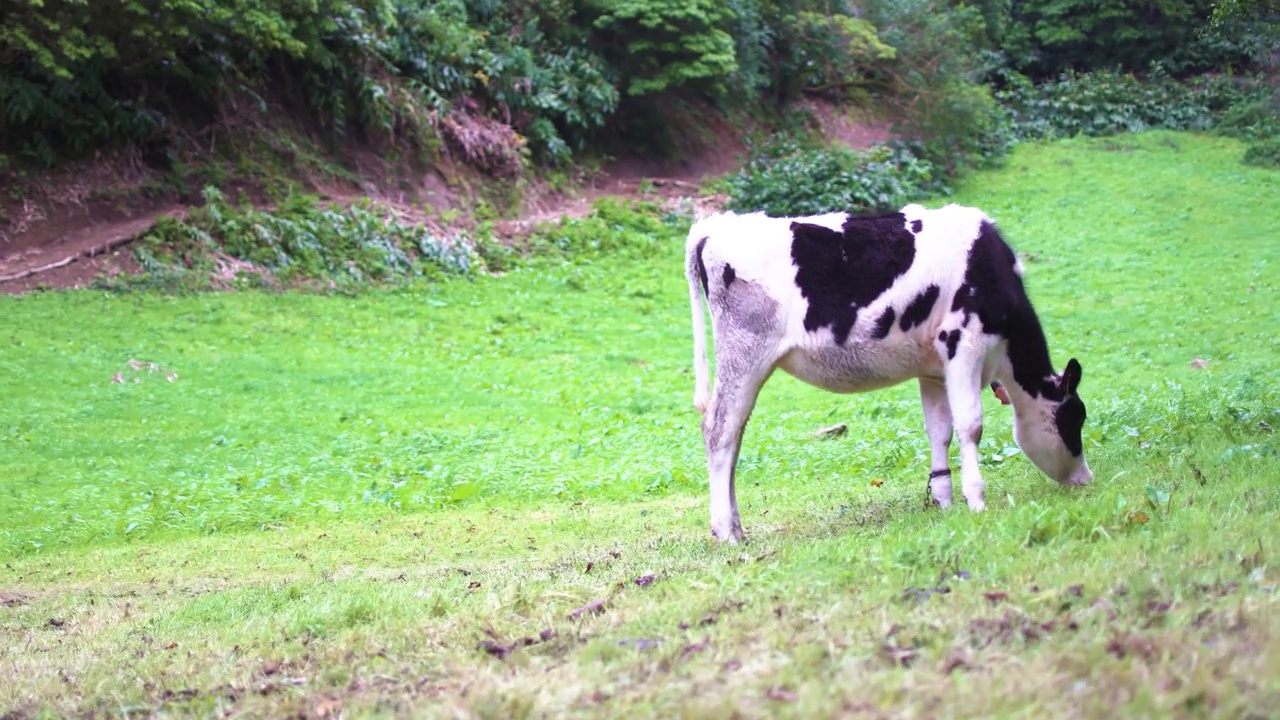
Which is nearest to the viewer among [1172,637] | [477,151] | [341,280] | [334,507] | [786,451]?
[1172,637]

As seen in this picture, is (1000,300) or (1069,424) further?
(1069,424)

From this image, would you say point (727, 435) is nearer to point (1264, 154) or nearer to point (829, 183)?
point (829, 183)

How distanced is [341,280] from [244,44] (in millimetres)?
5613

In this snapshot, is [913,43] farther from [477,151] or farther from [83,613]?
[83,613]

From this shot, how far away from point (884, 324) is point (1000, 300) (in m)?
0.84

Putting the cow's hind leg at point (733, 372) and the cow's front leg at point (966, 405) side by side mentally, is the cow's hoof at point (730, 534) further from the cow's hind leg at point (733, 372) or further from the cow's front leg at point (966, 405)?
the cow's front leg at point (966, 405)

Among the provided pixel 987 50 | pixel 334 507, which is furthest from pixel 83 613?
pixel 987 50

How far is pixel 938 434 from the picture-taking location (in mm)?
8977

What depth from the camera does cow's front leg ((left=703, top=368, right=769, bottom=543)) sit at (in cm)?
829

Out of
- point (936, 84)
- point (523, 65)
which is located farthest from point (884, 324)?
point (936, 84)

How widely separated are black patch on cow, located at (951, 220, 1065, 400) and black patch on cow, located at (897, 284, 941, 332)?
159mm

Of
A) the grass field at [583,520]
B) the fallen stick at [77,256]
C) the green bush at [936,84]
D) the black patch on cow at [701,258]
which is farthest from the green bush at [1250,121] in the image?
the black patch on cow at [701,258]

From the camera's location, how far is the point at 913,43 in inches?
1495

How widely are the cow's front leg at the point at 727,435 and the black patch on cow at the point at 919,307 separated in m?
1.00
